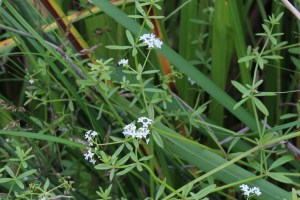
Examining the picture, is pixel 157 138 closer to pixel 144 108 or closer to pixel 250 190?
pixel 144 108

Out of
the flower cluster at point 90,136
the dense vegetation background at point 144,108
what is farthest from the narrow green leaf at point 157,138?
the flower cluster at point 90,136

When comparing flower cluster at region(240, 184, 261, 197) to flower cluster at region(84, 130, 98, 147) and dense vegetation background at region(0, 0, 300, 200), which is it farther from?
flower cluster at region(84, 130, 98, 147)

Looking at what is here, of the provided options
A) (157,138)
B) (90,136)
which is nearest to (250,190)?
(157,138)

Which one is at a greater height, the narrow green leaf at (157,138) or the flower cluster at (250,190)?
the narrow green leaf at (157,138)


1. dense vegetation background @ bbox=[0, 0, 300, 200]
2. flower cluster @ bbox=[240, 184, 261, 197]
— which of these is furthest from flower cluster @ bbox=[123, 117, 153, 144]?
flower cluster @ bbox=[240, 184, 261, 197]

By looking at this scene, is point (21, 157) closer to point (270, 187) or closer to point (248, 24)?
point (270, 187)

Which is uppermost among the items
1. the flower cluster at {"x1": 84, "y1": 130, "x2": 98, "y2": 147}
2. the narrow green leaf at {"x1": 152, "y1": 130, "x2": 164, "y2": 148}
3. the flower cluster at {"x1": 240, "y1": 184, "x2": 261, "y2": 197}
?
the flower cluster at {"x1": 84, "y1": 130, "x2": 98, "y2": 147}

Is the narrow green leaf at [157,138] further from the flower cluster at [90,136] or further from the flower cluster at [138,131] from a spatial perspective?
the flower cluster at [90,136]

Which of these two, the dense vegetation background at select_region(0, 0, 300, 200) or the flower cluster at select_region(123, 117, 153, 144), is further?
the dense vegetation background at select_region(0, 0, 300, 200)
